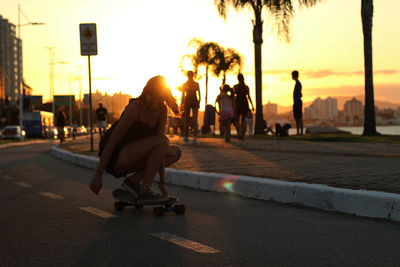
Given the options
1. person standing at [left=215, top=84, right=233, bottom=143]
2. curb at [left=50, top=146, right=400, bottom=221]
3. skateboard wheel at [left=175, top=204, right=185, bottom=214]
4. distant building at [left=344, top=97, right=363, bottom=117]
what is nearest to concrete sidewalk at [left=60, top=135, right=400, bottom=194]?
curb at [left=50, top=146, right=400, bottom=221]

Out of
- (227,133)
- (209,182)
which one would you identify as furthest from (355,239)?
(227,133)

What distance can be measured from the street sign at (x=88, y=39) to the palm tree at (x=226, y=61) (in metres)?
46.9

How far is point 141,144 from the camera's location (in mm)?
6488

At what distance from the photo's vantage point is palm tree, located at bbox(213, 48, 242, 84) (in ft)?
208

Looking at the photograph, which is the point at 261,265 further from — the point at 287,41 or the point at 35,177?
the point at 287,41

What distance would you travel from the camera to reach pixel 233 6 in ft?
107

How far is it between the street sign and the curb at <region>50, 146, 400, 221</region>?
7818mm

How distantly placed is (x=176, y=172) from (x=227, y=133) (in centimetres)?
903

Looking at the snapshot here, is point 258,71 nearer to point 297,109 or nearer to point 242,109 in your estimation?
point 297,109

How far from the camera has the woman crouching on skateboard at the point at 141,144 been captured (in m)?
6.29

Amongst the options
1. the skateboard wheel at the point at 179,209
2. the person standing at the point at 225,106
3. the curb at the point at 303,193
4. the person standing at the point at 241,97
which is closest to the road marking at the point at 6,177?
the curb at the point at 303,193

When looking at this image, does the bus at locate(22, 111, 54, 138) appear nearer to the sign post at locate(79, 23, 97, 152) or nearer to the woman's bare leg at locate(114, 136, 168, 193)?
the sign post at locate(79, 23, 97, 152)

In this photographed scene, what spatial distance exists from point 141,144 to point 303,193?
2.12 metres

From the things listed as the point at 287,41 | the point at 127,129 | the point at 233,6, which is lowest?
the point at 127,129
